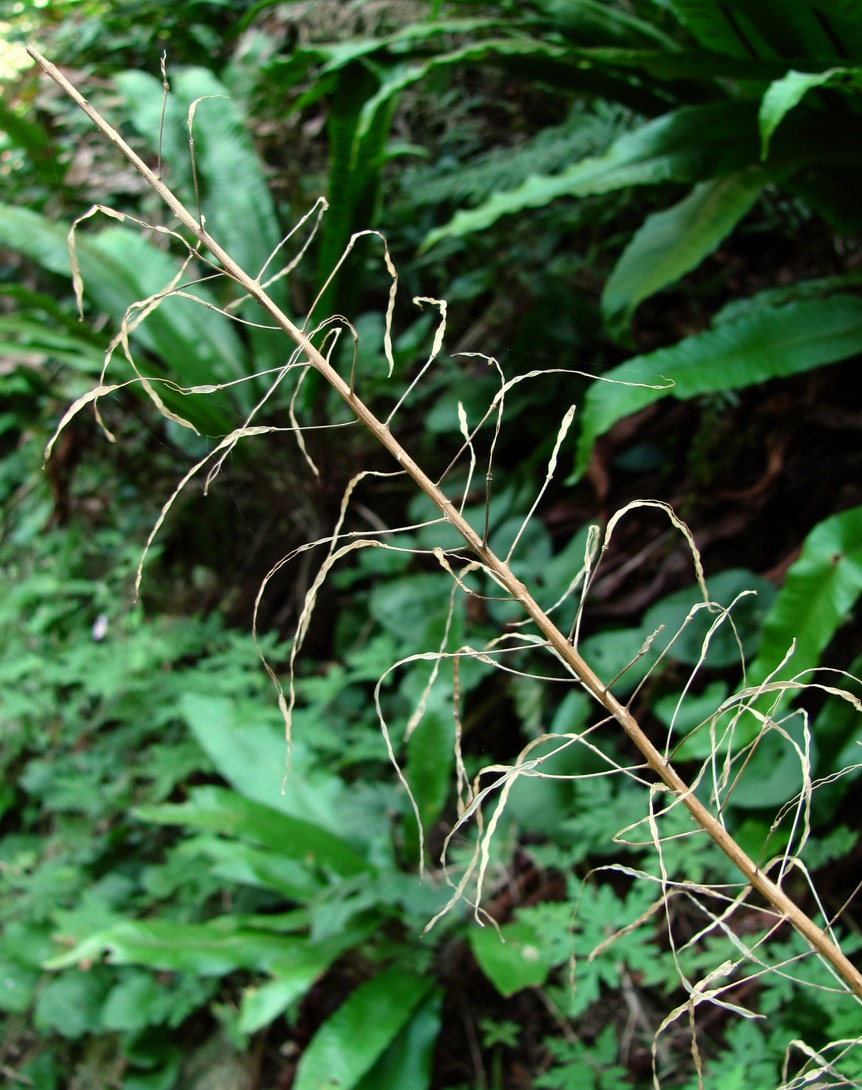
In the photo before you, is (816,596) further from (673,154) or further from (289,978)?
(289,978)

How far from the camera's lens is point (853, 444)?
1.31m

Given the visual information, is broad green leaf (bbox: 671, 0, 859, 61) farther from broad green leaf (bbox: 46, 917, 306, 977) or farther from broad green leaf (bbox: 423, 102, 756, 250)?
broad green leaf (bbox: 46, 917, 306, 977)

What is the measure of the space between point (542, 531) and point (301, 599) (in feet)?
1.97

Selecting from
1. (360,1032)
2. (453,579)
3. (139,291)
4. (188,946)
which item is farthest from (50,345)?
(360,1032)

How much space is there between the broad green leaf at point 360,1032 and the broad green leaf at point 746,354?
755 millimetres

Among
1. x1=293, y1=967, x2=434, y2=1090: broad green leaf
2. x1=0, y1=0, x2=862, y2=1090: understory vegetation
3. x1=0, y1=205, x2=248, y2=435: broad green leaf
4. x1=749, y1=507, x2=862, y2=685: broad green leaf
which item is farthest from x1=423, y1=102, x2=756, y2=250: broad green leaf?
x1=293, y1=967, x2=434, y2=1090: broad green leaf

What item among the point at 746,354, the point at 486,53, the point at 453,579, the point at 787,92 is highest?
the point at 486,53

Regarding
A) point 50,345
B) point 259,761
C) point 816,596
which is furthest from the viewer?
point 50,345

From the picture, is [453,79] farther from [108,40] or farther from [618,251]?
[108,40]

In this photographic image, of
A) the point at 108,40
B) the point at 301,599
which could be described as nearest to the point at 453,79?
the point at 108,40

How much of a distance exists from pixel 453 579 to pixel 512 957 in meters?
0.55

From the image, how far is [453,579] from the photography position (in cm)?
81

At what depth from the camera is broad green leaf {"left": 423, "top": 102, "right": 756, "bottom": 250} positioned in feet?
3.83

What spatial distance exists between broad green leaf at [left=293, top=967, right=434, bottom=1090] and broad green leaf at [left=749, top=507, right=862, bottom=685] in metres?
0.67
